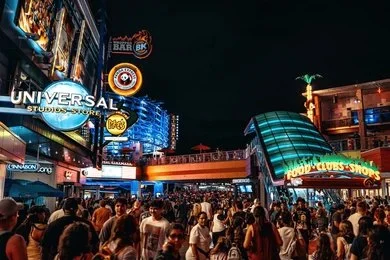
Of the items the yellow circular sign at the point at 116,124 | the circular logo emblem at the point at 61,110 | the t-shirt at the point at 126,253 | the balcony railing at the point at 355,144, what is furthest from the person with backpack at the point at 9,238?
the balcony railing at the point at 355,144

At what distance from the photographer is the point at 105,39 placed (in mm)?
36938

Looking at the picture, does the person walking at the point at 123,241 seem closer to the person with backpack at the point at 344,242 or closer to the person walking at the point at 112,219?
the person walking at the point at 112,219

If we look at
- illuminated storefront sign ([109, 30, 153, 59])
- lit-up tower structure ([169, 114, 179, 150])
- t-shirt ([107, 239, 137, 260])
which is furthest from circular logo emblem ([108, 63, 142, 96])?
lit-up tower structure ([169, 114, 179, 150])

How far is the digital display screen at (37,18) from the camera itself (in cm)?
1558

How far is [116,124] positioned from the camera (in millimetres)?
28312

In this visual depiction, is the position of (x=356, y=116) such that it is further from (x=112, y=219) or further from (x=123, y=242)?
(x=123, y=242)

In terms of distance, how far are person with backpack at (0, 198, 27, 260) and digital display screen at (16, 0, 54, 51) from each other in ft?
42.4

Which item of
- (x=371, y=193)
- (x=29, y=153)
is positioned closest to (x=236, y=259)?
(x=29, y=153)

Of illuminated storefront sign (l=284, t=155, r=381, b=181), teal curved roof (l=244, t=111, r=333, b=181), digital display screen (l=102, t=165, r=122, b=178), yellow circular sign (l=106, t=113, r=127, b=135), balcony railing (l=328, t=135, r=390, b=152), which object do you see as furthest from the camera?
digital display screen (l=102, t=165, r=122, b=178)

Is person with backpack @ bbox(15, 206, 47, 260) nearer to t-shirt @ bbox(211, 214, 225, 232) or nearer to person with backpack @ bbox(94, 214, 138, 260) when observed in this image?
person with backpack @ bbox(94, 214, 138, 260)

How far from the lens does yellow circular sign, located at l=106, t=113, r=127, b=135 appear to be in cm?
2814

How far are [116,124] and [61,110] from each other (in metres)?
12.5

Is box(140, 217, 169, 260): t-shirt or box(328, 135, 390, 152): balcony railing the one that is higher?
box(328, 135, 390, 152): balcony railing

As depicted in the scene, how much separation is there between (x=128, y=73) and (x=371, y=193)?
21.3 meters
